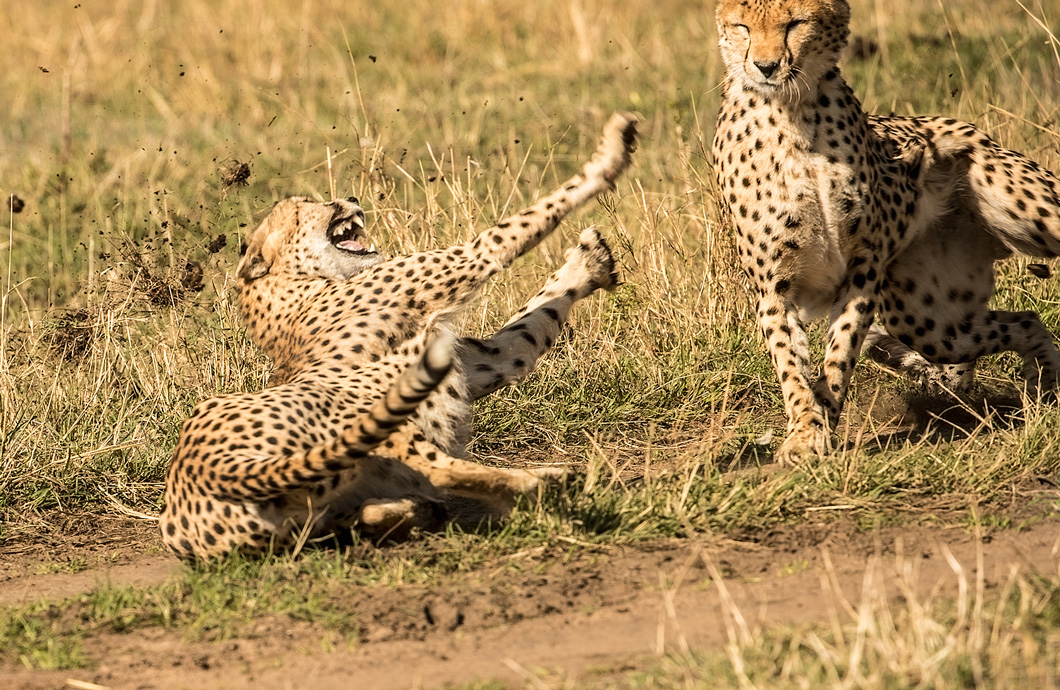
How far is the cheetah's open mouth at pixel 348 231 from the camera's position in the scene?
4543 millimetres

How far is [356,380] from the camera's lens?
388 centimetres

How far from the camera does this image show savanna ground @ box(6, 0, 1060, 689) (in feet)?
9.47

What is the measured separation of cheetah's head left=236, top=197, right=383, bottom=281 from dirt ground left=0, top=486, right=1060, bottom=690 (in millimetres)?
1257

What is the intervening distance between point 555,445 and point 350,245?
940mm

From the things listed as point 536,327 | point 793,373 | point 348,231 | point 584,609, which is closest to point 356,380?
point 536,327

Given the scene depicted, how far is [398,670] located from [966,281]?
7.85 feet

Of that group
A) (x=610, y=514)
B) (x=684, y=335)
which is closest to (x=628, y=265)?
(x=684, y=335)

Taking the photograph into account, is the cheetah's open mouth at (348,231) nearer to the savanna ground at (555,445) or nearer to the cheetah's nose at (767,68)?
the savanna ground at (555,445)

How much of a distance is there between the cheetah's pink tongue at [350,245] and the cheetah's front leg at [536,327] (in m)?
0.61

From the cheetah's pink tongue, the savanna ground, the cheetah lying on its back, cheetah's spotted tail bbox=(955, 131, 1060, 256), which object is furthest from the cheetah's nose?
the cheetah's pink tongue

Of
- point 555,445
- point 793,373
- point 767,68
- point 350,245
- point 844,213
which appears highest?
point 767,68

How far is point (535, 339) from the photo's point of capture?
426cm

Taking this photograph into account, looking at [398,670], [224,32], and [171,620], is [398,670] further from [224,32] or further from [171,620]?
[224,32]

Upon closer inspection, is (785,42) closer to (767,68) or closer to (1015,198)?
(767,68)
